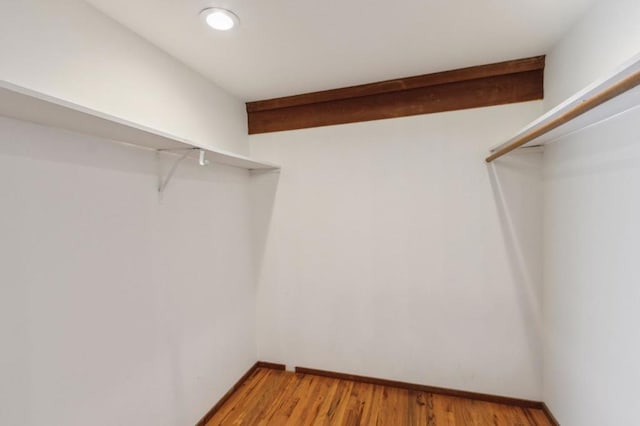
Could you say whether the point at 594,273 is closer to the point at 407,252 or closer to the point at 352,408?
the point at 407,252

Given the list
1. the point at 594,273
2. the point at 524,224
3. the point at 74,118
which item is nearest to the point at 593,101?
the point at 594,273

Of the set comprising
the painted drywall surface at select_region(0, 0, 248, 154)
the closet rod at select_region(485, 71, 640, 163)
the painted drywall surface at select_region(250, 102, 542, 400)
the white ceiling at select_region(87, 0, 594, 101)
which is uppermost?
the white ceiling at select_region(87, 0, 594, 101)

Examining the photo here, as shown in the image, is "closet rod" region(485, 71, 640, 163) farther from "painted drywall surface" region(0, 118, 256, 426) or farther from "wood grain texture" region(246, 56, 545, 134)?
"painted drywall surface" region(0, 118, 256, 426)

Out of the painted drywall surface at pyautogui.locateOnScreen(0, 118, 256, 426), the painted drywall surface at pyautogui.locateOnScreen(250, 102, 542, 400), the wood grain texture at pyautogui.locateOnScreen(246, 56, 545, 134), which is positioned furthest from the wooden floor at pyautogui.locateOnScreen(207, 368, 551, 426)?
the wood grain texture at pyautogui.locateOnScreen(246, 56, 545, 134)

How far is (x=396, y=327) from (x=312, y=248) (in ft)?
3.15

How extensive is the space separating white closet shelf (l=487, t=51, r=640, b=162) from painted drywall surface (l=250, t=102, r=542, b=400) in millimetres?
534

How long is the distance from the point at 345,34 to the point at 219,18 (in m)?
0.67

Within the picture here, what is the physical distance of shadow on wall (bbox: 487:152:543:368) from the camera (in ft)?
6.72

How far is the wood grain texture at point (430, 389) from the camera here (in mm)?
2133

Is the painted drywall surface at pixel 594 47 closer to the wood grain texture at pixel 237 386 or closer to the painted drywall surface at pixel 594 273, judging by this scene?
the painted drywall surface at pixel 594 273

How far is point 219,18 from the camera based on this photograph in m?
1.44

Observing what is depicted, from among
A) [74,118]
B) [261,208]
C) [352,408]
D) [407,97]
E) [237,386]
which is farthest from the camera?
[261,208]

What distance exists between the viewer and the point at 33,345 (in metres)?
1.14

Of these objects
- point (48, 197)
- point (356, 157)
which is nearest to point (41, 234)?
point (48, 197)
